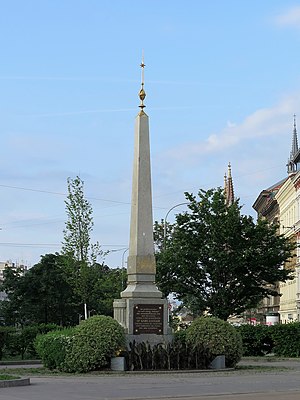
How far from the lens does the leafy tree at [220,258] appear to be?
44375 mm

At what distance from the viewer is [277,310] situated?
101188mm

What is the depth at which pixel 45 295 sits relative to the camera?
187 feet

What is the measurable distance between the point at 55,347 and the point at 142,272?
3.75 meters

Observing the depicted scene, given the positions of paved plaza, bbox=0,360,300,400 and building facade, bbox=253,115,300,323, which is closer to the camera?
paved plaza, bbox=0,360,300,400

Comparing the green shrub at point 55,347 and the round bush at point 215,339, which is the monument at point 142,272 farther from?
the green shrub at point 55,347

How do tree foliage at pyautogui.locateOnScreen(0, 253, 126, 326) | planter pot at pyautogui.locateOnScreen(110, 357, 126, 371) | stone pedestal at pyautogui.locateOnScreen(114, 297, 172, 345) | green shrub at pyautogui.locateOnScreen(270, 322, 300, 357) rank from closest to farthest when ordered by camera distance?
1. planter pot at pyautogui.locateOnScreen(110, 357, 126, 371)
2. stone pedestal at pyautogui.locateOnScreen(114, 297, 172, 345)
3. green shrub at pyautogui.locateOnScreen(270, 322, 300, 357)
4. tree foliage at pyautogui.locateOnScreen(0, 253, 126, 326)

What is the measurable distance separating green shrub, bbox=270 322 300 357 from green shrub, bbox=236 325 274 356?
0.45 metres

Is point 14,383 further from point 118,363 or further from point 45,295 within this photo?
point 45,295

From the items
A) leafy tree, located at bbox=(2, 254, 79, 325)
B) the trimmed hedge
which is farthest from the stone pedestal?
leafy tree, located at bbox=(2, 254, 79, 325)

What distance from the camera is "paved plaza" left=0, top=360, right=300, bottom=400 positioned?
757 inches

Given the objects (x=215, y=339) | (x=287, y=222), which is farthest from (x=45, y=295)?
(x=287, y=222)

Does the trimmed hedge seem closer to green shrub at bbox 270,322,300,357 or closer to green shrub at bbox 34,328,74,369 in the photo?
green shrub at bbox 270,322,300,357

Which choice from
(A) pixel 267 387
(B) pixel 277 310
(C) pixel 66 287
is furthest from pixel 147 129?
(B) pixel 277 310

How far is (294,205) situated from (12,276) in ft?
116
